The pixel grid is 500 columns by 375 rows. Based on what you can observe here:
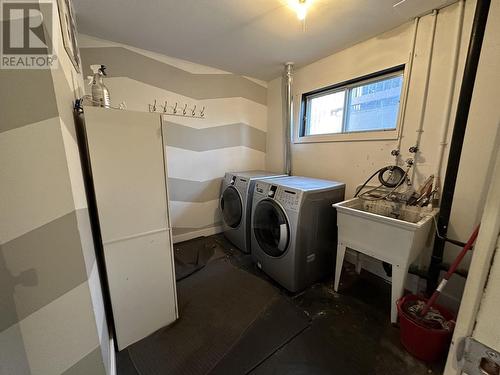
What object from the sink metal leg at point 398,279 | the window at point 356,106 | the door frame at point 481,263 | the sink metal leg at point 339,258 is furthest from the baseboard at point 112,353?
the window at point 356,106

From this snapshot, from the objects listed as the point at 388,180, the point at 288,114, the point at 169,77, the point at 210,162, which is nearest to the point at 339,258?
the point at 388,180

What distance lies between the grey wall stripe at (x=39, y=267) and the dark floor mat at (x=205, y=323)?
0.83 m

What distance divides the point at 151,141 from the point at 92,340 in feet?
A: 3.39

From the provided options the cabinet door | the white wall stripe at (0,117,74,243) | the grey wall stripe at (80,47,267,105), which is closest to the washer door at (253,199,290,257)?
the cabinet door

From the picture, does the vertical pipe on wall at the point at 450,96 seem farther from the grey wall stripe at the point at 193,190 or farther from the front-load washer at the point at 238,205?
the grey wall stripe at the point at 193,190

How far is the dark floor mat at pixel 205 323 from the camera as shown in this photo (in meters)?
1.30

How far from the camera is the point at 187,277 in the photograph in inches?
83.0

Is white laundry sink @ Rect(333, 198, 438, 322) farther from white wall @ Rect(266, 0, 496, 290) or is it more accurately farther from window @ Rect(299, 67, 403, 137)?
window @ Rect(299, 67, 403, 137)

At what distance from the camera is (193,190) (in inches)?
111

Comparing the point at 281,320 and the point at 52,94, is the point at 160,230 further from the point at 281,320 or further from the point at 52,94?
the point at 281,320

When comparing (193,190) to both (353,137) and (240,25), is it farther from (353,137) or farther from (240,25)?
(353,137)

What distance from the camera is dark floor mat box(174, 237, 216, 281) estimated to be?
7.20 ft

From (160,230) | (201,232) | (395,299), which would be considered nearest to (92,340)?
(160,230)

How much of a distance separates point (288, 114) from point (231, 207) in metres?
1.43
